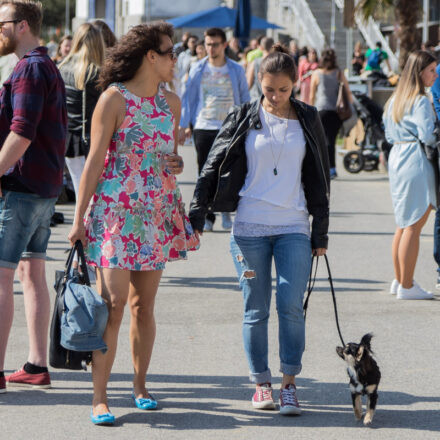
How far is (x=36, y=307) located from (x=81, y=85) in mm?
3108

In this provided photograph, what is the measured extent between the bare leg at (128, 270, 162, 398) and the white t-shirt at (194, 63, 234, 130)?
6.37 meters

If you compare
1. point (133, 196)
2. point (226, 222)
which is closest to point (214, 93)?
point (226, 222)

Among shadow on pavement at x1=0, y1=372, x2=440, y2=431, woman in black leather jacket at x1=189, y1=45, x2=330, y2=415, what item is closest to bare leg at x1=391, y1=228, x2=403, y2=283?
shadow on pavement at x1=0, y1=372, x2=440, y2=431

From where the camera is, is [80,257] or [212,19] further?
[212,19]

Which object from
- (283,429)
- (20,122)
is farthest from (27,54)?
(283,429)

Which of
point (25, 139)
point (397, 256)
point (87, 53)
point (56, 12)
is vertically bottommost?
point (397, 256)

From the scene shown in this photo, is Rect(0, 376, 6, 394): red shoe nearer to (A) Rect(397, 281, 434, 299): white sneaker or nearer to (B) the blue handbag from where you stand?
(B) the blue handbag

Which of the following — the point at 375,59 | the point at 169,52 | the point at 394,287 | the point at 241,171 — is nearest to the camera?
the point at 169,52

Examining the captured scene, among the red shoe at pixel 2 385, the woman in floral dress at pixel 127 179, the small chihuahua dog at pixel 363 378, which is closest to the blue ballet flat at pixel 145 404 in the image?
the woman in floral dress at pixel 127 179

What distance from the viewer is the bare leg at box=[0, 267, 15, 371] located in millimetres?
5828

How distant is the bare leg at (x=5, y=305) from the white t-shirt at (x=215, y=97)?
612cm

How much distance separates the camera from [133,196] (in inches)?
209

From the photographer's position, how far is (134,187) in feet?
17.5

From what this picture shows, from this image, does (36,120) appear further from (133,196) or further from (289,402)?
(289,402)
